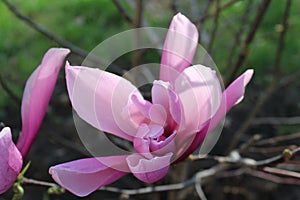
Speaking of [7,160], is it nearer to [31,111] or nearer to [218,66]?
[31,111]

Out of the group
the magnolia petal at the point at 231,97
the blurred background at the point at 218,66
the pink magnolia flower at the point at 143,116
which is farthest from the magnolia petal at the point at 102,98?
the blurred background at the point at 218,66

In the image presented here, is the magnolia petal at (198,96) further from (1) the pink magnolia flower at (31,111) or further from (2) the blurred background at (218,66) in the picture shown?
(2) the blurred background at (218,66)

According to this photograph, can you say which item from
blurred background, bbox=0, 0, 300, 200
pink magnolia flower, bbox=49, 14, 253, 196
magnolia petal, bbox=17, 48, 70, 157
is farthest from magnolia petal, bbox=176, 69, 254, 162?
blurred background, bbox=0, 0, 300, 200

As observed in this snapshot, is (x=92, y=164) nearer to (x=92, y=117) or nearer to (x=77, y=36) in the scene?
(x=92, y=117)

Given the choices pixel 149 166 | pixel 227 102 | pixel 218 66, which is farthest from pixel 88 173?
pixel 218 66

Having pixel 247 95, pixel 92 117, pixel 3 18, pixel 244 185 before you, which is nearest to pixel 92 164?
pixel 92 117
